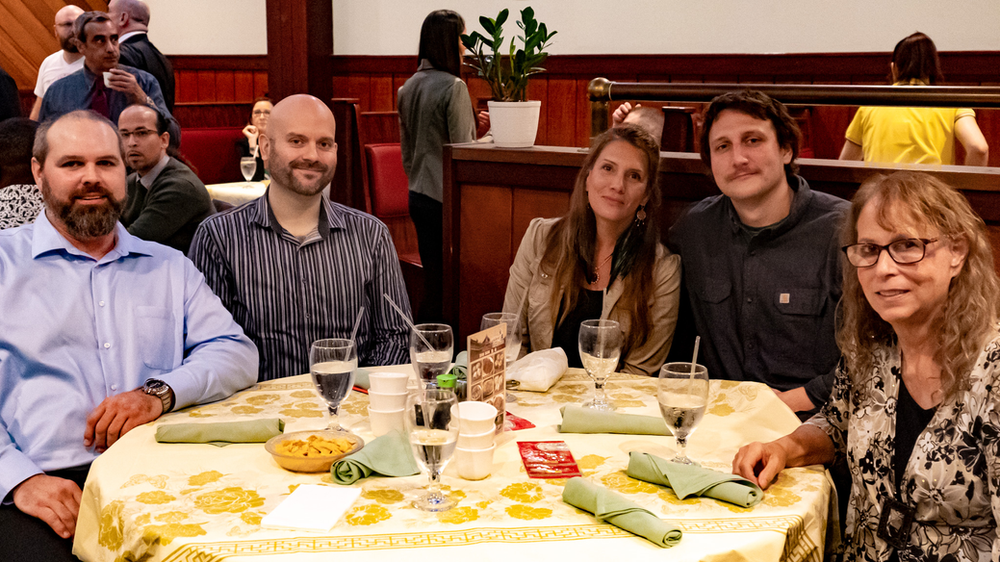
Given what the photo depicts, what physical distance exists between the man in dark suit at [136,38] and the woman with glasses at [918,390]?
4.36m

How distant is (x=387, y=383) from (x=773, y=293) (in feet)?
4.16

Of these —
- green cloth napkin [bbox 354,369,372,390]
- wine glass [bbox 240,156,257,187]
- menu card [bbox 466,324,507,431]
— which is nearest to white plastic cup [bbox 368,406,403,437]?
menu card [bbox 466,324,507,431]

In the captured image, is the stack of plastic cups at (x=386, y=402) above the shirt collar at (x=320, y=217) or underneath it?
underneath

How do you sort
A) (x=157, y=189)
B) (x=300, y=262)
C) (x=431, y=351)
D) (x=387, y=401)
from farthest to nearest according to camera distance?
(x=157, y=189)
(x=300, y=262)
(x=431, y=351)
(x=387, y=401)

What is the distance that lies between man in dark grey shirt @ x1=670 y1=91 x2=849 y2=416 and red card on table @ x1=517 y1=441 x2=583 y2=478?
3.29 feet

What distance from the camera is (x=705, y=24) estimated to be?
5.83 meters

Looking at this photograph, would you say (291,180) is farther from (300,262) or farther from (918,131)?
(918,131)

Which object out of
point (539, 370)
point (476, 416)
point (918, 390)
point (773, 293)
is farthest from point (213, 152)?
point (918, 390)

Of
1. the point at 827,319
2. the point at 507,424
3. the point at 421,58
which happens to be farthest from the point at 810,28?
the point at 507,424

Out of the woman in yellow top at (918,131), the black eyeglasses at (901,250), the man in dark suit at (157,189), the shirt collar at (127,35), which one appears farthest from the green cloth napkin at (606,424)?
the shirt collar at (127,35)

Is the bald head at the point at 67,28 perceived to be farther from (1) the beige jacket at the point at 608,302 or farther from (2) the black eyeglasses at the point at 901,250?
(2) the black eyeglasses at the point at 901,250

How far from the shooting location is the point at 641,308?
2414mm

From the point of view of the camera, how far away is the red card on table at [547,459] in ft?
4.82

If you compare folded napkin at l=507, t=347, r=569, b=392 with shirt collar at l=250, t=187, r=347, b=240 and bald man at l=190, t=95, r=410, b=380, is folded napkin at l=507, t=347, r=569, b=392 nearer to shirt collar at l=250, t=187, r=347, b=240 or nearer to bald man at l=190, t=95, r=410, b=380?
bald man at l=190, t=95, r=410, b=380
